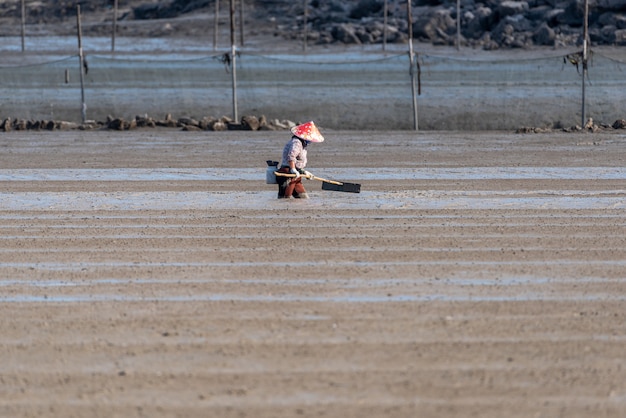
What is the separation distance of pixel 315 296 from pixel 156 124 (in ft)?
51.7

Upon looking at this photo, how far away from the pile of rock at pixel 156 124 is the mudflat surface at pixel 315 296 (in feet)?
24.2

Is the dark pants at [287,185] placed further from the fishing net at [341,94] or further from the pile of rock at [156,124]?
the fishing net at [341,94]

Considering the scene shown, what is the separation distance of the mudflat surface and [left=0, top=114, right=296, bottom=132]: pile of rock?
7366 millimetres

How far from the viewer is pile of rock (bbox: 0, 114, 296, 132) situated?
22484 millimetres

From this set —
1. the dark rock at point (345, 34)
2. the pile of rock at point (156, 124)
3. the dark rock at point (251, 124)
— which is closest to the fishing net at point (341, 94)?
the pile of rock at point (156, 124)

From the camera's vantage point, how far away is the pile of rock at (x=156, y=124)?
73.8 feet

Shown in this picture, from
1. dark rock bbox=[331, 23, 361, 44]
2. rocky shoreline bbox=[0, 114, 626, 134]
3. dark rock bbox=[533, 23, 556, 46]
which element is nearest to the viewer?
rocky shoreline bbox=[0, 114, 626, 134]

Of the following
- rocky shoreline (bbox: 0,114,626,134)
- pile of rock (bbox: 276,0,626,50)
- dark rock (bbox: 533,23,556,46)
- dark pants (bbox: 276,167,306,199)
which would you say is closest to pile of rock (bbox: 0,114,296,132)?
rocky shoreline (bbox: 0,114,626,134)

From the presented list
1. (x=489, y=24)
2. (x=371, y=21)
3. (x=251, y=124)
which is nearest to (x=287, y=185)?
(x=251, y=124)

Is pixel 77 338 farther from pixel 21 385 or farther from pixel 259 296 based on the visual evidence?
pixel 259 296

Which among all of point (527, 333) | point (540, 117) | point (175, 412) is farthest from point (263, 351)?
point (540, 117)

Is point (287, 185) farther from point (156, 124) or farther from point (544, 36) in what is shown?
point (544, 36)

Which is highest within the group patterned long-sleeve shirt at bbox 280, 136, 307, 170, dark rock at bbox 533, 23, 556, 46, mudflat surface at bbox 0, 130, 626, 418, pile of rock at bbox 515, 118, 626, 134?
dark rock at bbox 533, 23, 556, 46

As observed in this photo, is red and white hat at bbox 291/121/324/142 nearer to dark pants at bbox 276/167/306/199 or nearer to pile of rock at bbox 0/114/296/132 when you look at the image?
dark pants at bbox 276/167/306/199
